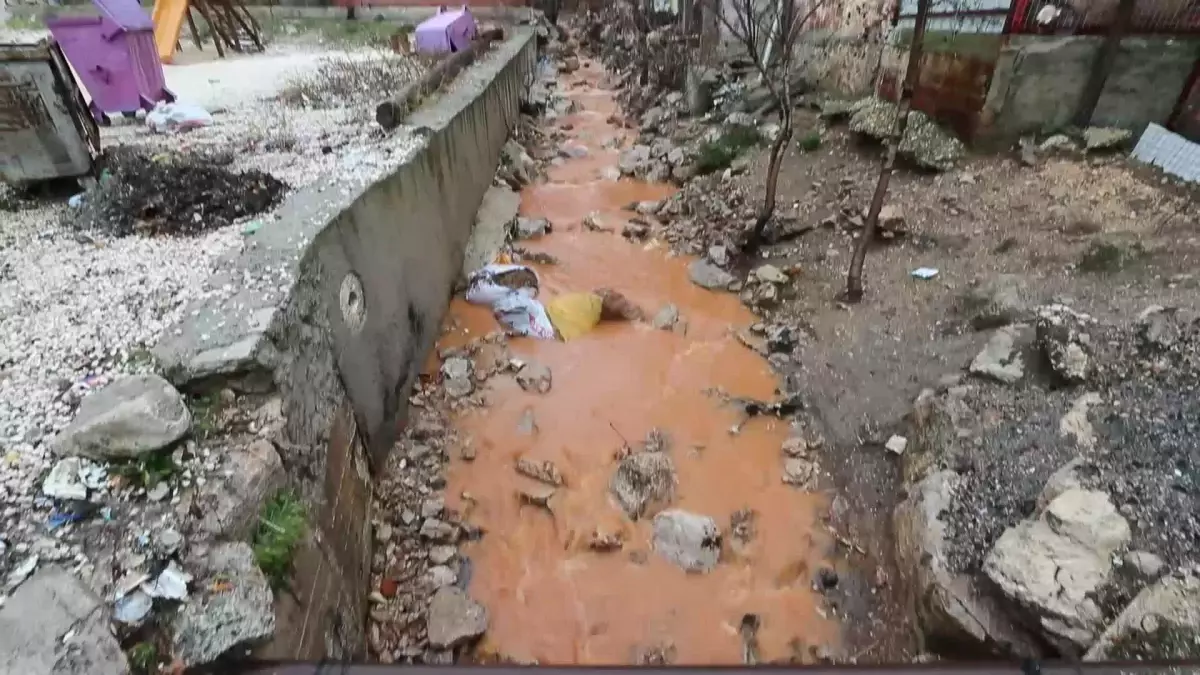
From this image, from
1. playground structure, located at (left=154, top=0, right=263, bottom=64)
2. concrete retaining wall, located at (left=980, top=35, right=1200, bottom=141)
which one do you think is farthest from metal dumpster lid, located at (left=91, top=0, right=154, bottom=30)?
concrete retaining wall, located at (left=980, top=35, right=1200, bottom=141)

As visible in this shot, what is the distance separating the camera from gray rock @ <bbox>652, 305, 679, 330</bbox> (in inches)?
192

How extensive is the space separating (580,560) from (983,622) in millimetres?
1698

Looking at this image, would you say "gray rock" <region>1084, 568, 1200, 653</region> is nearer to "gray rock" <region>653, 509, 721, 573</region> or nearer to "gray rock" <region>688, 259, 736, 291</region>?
"gray rock" <region>653, 509, 721, 573</region>

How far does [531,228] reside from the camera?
6.12 m

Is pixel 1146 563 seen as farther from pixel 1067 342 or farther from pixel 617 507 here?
pixel 617 507

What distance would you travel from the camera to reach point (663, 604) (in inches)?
119

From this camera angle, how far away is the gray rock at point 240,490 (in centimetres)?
189

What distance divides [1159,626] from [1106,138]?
4588 mm

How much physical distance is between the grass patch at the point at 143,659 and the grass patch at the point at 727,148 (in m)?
6.15

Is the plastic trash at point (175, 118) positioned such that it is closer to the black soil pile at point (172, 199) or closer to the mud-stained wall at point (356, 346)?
the black soil pile at point (172, 199)

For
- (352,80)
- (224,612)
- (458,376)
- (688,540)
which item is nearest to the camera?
(224,612)

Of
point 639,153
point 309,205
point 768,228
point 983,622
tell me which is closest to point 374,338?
point 309,205

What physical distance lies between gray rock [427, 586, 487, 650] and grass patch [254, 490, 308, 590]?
0.89 metres

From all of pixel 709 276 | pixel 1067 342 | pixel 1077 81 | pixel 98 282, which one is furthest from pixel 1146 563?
pixel 1077 81
